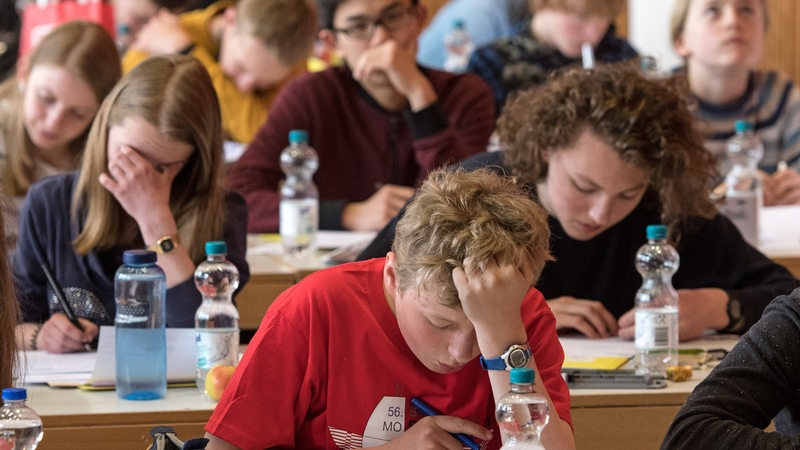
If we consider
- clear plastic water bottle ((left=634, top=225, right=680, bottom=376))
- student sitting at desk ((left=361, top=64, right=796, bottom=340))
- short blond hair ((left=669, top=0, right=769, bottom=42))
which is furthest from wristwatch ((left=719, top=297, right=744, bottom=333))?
short blond hair ((left=669, top=0, right=769, bottom=42))

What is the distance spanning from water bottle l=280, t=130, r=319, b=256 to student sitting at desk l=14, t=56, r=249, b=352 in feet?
2.14

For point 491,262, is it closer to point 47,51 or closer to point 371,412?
point 371,412

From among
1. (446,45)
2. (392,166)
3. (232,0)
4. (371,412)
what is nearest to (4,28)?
(232,0)

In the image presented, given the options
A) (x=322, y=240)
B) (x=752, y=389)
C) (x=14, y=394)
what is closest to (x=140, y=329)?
(x=14, y=394)

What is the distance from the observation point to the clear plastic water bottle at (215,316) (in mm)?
2201

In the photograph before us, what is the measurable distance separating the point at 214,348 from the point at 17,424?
69cm

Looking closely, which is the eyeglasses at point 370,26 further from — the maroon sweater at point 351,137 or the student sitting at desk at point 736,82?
the student sitting at desk at point 736,82

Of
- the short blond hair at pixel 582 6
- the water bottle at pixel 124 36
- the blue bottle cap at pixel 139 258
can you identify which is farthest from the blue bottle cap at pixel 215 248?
the water bottle at pixel 124 36

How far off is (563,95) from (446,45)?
2828 mm

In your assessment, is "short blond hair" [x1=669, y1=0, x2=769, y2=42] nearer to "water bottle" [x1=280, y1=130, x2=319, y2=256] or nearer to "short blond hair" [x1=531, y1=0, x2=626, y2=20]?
"short blond hair" [x1=531, y1=0, x2=626, y2=20]

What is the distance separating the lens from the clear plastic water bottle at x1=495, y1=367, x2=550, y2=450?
1546 mm

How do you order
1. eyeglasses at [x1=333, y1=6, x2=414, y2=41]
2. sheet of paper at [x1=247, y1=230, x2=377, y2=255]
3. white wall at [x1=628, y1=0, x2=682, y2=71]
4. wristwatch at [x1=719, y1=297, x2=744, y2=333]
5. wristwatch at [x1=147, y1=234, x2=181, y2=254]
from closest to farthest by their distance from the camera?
1. wristwatch at [x1=147, y1=234, x2=181, y2=254]
2. wristwatch at [x1=719, y1=297, x2=744, y2=333]
3. sheet of paper at [x1=247, y1=230, x2=377, y2=255]
4. eyeglasses at [x1=333, y1=6, x2=414, y2=41]
5. white wall at [x1=628, y1=0, x2=682, y2=71]

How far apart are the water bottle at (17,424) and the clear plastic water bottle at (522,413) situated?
58cm

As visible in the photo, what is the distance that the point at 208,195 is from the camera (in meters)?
2.62
